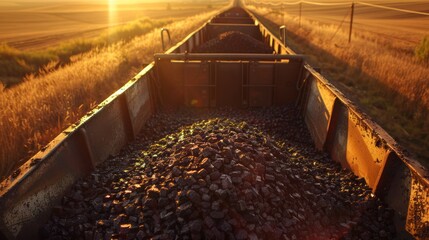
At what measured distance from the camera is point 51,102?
20.7 feet

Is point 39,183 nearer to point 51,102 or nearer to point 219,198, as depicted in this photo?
point 219,198

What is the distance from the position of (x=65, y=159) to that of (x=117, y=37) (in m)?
22.7

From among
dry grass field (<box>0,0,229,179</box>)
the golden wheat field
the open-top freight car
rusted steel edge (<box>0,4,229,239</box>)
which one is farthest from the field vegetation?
rusted steel edge (<box>0,4,229,239</box>)

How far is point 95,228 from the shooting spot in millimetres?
2562

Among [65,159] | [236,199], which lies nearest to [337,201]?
[236,199]

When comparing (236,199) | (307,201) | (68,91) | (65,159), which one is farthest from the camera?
(68,91)

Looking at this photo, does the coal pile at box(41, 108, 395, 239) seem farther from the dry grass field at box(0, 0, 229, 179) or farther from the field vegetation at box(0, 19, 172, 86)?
the field vegetation at box(0, 19, 172, 86)

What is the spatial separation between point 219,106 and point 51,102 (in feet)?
12.5

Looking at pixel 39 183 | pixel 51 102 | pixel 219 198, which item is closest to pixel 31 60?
pixel 51 102

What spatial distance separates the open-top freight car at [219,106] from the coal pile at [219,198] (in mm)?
184

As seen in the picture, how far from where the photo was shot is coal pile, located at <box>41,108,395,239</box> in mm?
2490

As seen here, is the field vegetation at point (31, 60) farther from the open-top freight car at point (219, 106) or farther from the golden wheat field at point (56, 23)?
the golden wheat field at point (56, 23)

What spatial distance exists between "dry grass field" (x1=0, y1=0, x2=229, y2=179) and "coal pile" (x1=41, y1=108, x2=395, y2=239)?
1.88 meters

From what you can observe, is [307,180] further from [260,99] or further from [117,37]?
[117,37]
